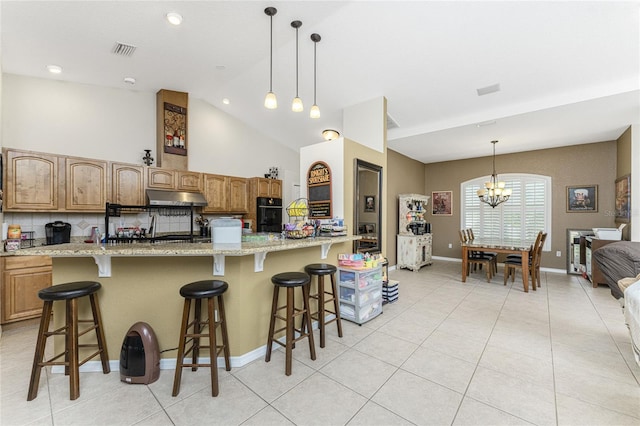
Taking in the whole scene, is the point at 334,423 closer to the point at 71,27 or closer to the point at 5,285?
the point at 5,285

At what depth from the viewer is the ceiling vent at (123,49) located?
127 inches

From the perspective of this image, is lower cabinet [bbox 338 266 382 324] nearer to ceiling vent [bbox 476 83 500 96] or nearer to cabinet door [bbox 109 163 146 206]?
ceiling vent [bbox 476 83 500 96]

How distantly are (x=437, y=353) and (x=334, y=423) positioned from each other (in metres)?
1.32

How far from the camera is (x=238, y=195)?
5691 millimetres

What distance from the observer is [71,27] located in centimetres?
283

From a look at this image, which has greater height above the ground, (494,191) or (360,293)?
(494,191)

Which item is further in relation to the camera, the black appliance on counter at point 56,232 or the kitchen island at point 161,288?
the black appliance on counter at point 56,232

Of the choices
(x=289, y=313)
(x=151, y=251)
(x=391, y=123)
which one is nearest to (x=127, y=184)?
(x=151, y=251)

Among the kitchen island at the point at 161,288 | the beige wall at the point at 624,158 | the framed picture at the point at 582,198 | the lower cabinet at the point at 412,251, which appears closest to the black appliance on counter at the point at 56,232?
the kitchen island at the point at 161,288

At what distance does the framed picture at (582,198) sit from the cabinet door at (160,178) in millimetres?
8416

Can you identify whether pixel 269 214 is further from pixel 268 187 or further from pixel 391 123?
pixel 391 123

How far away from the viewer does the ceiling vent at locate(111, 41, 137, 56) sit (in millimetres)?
3229

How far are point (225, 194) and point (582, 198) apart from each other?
7786 millimetres

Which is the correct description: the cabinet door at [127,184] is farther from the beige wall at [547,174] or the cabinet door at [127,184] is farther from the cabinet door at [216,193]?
the beige wall at [547,174]
